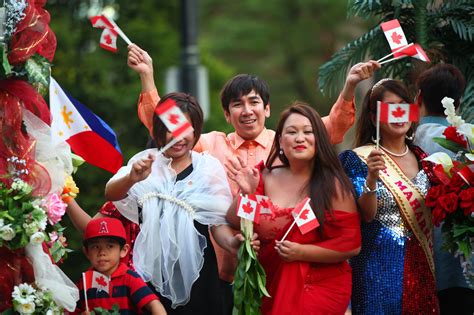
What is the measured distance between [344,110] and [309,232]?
1.06 meters

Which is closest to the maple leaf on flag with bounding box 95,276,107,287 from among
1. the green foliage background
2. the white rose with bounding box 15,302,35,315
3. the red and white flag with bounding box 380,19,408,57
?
the white rose with bounding box 15,302,35,315

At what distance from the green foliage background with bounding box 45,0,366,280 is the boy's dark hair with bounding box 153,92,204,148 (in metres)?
5.59

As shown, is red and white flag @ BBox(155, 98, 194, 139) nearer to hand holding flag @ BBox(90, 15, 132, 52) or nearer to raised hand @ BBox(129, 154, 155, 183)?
raised hand @ BBox(129, 154, 155, 183)

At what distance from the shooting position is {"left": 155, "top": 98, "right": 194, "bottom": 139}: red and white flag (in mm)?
5895

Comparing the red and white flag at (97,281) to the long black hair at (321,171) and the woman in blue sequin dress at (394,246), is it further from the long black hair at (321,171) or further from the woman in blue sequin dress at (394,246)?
the woman in blue sequin dress at (394,246)

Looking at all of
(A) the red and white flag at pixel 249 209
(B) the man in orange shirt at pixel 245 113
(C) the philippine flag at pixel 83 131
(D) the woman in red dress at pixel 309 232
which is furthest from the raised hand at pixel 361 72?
(C) the philippine flag at pixel 83 131

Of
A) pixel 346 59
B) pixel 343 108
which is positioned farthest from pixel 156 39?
pixel 343 108

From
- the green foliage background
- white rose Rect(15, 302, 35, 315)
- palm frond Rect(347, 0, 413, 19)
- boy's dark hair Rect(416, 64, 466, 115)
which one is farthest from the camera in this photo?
the green foliage background

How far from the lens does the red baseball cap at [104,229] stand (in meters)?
6.37

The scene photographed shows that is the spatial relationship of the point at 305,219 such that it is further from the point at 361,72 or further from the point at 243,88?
the point at 243,88

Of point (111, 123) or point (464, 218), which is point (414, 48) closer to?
point (464, 218)

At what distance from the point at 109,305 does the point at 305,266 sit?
3.77ft

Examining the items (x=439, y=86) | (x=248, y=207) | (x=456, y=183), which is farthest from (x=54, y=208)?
(x=439, y=86)

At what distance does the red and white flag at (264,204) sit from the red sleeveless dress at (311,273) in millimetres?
26
